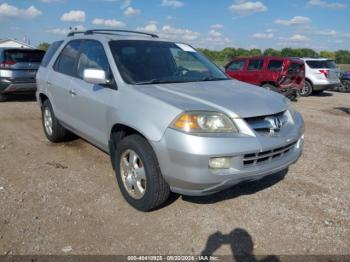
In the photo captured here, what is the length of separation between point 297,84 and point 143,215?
10.7 meters

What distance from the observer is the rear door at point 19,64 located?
983cm

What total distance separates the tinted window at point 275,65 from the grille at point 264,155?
984 centimetres

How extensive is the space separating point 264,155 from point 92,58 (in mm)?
2481

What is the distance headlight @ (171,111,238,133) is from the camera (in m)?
3.00

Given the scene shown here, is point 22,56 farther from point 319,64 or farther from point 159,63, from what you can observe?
point 319,64

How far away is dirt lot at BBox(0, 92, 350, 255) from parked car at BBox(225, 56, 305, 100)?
7.61m

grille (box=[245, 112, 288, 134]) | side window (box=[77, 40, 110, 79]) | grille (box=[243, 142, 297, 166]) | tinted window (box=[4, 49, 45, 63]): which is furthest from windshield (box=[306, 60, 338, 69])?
grille (box=[245, 112, 288, 134])

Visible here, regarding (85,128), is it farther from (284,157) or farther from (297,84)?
(297,84)

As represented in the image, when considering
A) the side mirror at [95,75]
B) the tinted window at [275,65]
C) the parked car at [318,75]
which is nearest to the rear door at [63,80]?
the side mirror at [95,75]

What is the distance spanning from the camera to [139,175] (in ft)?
11.4

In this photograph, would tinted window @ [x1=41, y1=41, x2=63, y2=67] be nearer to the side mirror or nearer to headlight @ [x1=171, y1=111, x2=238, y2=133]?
the side mirror

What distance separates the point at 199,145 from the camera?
290 cm

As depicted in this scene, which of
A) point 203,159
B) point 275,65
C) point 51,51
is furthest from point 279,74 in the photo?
point 203,159

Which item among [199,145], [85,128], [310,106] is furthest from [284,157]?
[310,106]
